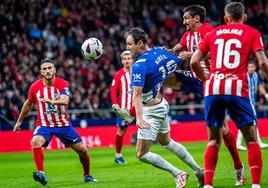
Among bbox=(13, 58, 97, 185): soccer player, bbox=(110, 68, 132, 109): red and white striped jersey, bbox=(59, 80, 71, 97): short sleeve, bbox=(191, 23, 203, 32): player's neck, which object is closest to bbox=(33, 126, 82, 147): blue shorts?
bbox=(13, 58, 97, 185): soccer player

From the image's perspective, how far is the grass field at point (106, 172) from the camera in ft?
34.2

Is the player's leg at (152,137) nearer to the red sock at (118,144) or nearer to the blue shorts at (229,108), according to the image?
the blue shorts at (229,108)

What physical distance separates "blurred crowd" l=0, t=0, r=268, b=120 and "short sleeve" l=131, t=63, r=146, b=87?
44.2 ft

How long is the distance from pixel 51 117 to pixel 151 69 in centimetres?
304

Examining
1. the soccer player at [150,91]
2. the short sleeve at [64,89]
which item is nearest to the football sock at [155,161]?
the soccer player at [150,91]

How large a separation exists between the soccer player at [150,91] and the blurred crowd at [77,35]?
13.1 m

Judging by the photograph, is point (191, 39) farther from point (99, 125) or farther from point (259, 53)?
point (99, 125)

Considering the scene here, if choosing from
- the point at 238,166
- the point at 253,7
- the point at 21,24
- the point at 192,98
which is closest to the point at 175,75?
the point at 238,166

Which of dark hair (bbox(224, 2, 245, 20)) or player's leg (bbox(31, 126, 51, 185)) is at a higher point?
dark hair (bbox(224, 2, 245, 20))

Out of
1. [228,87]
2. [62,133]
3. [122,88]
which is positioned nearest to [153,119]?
[228,87]

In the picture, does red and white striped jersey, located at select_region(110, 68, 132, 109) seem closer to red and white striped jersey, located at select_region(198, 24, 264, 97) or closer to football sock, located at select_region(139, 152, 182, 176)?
football sock, located at select_region(139, 152, 182, 176)

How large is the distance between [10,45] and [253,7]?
40.6ft

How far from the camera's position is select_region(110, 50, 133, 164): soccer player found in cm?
1530

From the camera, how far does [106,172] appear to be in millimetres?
12906
